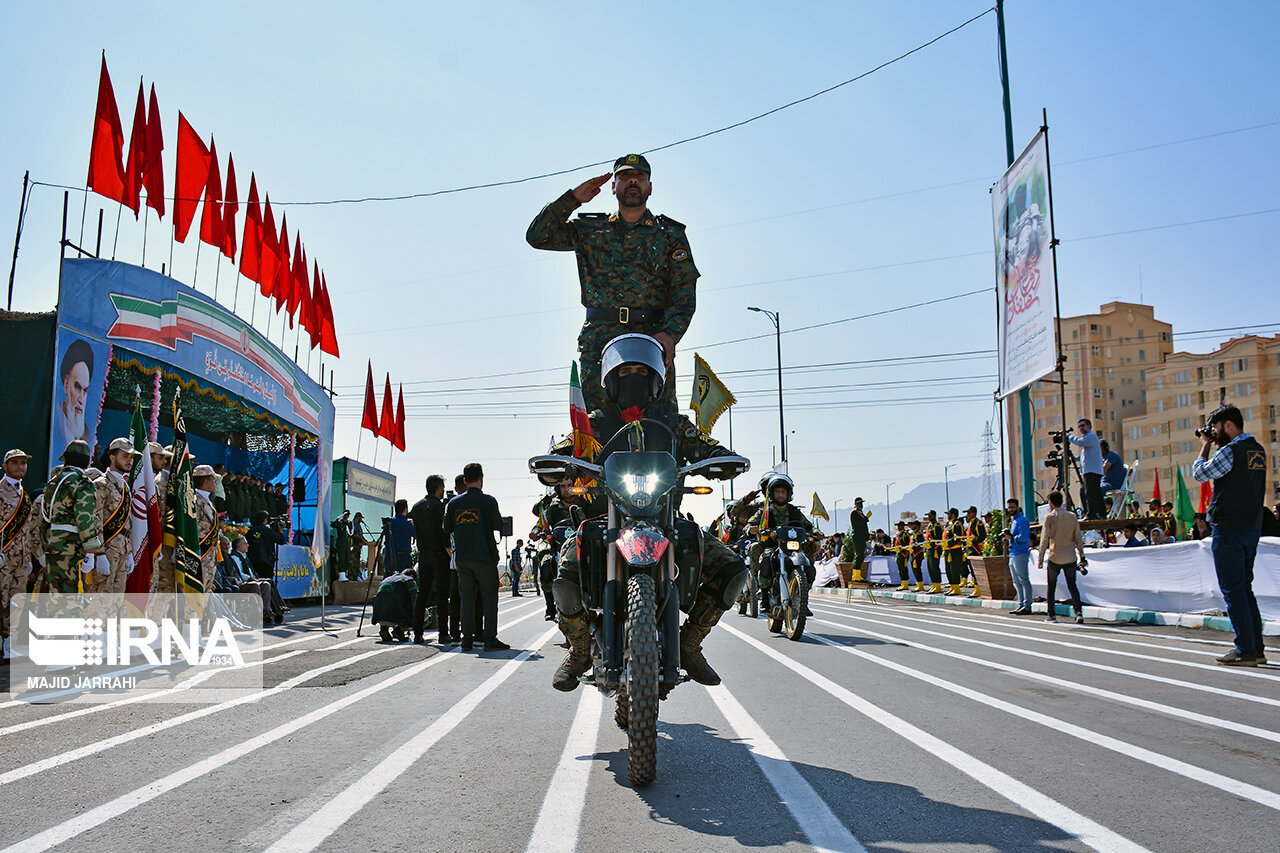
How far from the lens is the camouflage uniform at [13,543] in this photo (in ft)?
29.9

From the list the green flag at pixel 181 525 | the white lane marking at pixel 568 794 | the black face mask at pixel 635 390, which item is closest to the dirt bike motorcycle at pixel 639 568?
the black face mask at pixel 635 390

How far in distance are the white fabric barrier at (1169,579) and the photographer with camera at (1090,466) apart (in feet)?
9.62

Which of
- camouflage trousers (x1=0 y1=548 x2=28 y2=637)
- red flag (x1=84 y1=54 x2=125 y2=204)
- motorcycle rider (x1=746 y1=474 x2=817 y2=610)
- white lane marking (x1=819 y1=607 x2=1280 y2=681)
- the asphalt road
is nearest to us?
the asphalt road

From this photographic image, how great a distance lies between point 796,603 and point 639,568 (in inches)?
279

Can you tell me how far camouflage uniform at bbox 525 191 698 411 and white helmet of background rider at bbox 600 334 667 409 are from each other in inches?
21.5

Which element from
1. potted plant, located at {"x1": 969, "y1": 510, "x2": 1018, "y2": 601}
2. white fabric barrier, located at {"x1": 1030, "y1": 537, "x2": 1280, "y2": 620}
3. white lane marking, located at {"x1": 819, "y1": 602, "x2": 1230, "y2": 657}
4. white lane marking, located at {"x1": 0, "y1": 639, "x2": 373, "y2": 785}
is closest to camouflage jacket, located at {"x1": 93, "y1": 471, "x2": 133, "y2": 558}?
white lane marking, located at {"x1": 0, "y1": 639, "x2": 373, "y2": 785}

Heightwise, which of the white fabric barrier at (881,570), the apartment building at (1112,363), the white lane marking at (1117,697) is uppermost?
the apartment building at (1112,363)

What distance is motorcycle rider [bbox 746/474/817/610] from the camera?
12.5m

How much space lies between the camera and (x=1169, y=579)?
13.7 metres

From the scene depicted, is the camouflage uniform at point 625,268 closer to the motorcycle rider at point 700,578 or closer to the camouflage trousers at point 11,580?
the motorcycle rider at point 700,578

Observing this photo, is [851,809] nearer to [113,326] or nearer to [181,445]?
[181,445]

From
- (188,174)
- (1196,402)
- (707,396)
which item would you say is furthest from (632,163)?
(1196,402)

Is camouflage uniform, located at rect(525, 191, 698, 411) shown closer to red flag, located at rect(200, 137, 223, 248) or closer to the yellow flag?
the yellow flag

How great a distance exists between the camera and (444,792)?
4.02 m
